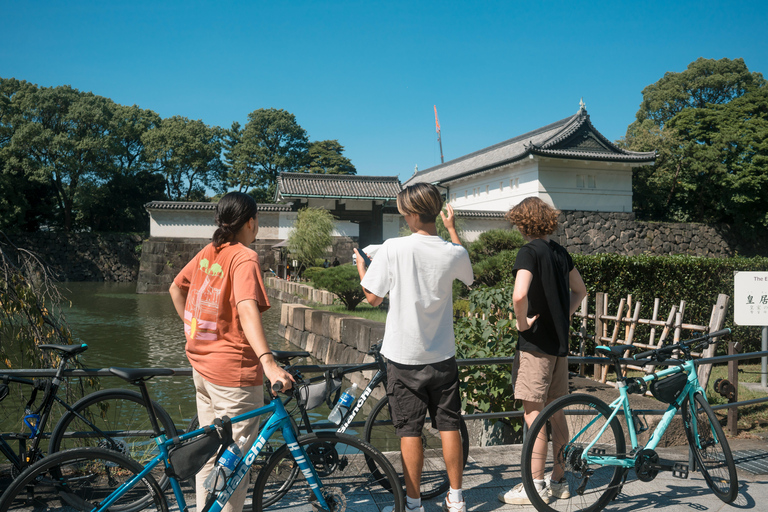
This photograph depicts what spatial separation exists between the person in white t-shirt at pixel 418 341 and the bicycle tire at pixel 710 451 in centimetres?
147

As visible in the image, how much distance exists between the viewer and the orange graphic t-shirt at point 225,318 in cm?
223

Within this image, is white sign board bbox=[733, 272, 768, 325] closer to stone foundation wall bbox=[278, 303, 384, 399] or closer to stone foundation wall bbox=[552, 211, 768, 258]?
stone foundation wall bbox=[278, 303, 384, 399]

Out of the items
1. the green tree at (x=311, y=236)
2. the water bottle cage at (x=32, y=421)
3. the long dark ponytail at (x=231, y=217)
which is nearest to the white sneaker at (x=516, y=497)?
the long dark ponytail at (x=231, y=217)

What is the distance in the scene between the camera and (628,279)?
915 centimetres

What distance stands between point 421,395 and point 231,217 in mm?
1125

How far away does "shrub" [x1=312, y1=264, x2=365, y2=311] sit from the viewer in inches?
528

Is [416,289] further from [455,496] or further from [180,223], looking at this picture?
[180,223]

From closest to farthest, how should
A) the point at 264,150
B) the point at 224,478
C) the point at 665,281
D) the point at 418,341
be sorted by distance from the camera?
the point at 224,478
the point at 418,341
the point at 665,281
the point at 264,150

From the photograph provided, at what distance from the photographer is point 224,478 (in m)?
2.17

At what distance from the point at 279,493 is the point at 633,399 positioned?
114 inches

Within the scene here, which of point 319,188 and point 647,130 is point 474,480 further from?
point 647,130

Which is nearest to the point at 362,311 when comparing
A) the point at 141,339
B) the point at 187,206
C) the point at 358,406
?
the point at 141,339

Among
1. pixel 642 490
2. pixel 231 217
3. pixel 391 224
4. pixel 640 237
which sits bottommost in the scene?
pixel 642 490

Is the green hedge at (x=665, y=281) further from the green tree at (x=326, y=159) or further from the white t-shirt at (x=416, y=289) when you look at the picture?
the green tree at (x=326, y=159)
